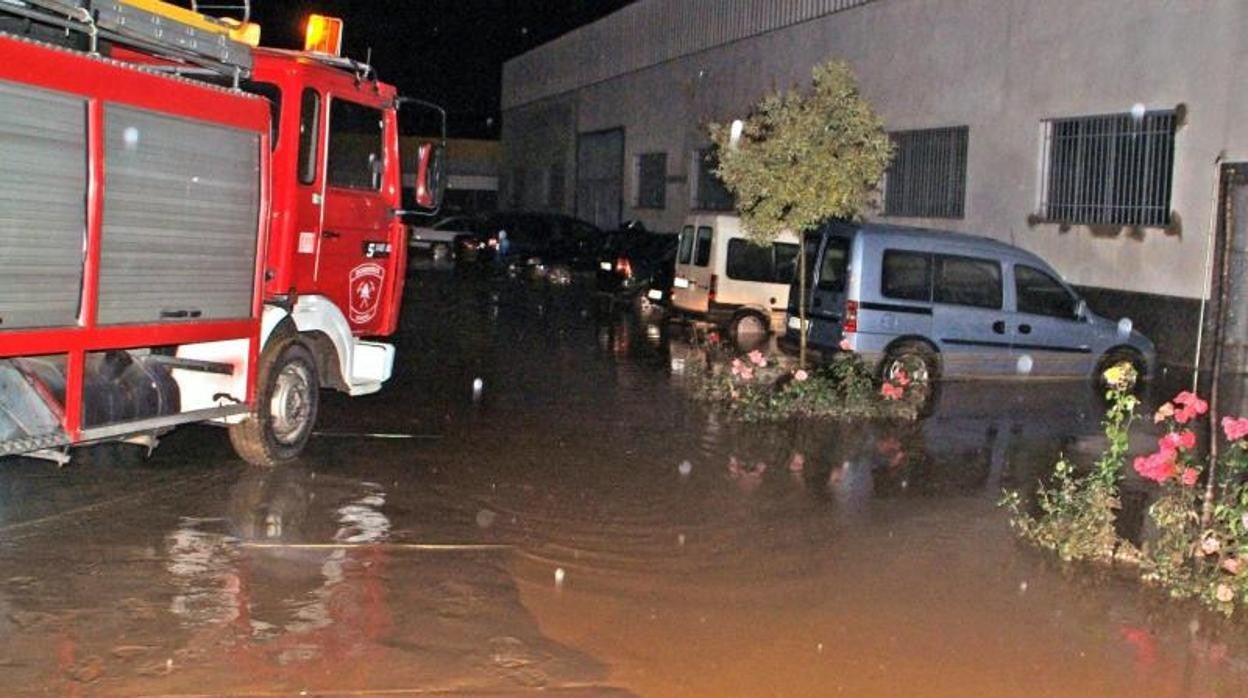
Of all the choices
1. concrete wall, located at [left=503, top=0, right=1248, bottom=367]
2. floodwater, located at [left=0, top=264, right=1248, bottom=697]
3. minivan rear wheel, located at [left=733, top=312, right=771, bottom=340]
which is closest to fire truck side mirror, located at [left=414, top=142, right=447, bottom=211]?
floodwater, located at [left=0, top=264, right=1248, bottom=697]

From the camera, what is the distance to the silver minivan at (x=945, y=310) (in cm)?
1590

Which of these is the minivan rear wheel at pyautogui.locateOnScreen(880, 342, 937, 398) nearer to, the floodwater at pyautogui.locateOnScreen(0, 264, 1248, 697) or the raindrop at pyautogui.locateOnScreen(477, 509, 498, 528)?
the floodwater at pyautogui.locateOnScreen(0, 264, 1248, 697)

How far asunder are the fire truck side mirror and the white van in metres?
10.2

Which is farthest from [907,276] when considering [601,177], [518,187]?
[518,187]

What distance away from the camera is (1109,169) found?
65.5ft

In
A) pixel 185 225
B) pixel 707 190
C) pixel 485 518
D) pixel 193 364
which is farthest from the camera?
pixel 707 190

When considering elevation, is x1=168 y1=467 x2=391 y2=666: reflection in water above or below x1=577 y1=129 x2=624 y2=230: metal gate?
below

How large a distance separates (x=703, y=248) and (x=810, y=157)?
25.2ft

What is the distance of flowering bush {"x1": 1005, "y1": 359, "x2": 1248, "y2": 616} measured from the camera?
292 inches

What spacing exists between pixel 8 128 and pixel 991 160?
17816 mm

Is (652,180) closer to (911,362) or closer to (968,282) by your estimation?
(968,282)

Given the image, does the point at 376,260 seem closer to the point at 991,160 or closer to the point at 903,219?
the point at 991,160

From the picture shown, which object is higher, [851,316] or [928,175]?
[928,175]

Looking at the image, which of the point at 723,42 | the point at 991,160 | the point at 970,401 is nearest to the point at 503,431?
the point at 970,401
